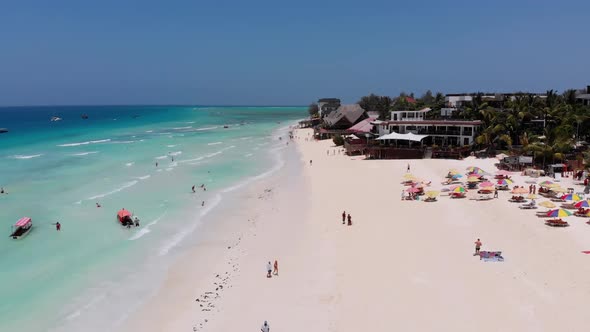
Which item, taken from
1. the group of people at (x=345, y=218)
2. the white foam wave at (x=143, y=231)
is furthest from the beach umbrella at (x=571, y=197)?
the white foam wave at (x=143, y=231)

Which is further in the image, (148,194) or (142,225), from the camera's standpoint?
(148,194)

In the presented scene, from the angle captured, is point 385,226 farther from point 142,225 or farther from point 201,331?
point 142,225

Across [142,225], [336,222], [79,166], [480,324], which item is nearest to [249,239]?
[336,222]

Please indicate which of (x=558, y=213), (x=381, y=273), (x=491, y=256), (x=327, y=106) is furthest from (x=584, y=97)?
(x=327, y=106)

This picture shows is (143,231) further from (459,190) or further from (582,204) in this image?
(582,204)

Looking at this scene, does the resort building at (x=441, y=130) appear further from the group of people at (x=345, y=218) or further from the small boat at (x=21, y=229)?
the small boat at (x=21, y=229)
